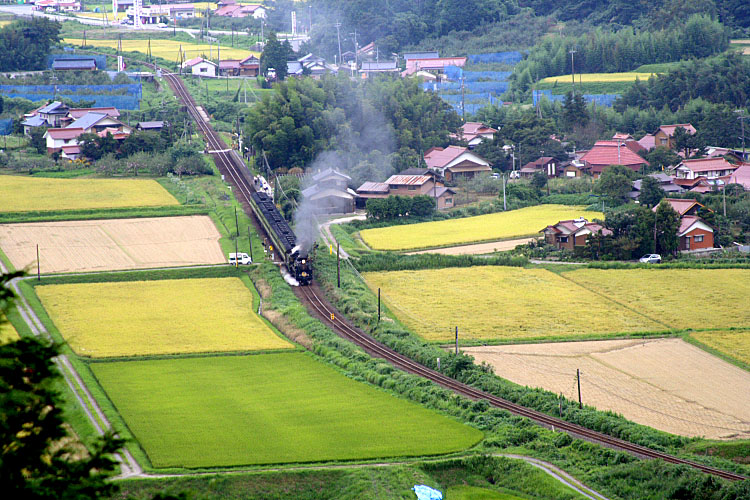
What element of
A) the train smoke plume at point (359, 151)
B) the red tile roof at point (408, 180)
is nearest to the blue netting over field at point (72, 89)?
the train smoke plume at point (359, 151)

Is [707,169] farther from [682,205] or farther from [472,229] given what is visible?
[472,229]

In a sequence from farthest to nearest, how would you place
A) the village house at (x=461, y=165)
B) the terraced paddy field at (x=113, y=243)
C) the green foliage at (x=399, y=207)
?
the village house at (x=461, y=165) → the green foliage at (x=399, y=207) → the terraced paddy field at (x=113, y=243)

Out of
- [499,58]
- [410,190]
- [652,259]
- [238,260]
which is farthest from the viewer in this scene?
[499,58]

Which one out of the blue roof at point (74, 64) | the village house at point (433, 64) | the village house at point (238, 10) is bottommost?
the village house at point (433, 64)

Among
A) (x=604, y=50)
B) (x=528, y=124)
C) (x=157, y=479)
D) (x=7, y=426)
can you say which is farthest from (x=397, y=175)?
(x=7, y=426)

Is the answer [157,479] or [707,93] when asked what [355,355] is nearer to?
[157,479]

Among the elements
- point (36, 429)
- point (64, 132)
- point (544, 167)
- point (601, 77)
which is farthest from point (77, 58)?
point (36, 429)

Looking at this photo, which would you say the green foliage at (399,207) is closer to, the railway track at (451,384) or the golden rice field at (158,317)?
the railway track at (451,384)
